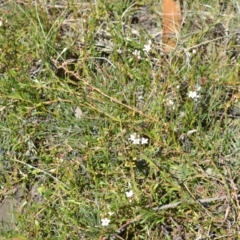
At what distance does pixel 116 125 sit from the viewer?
2748 mm

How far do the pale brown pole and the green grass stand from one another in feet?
0.17

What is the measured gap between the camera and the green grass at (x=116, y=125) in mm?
2539

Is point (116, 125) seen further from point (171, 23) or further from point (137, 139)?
point (171, 23)

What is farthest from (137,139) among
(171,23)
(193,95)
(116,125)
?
(171,23)

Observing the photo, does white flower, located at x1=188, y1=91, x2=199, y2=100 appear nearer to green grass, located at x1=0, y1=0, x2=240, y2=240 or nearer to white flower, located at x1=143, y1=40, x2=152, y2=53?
green grass, located at x1=0, y1=0, x2=240, y2=240

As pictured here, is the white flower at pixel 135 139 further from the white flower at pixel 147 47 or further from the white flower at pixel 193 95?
the white flower at pixel 147 47

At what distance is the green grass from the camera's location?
8.33 ft

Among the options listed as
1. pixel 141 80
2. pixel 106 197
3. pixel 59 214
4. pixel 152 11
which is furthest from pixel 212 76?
pixel 59 214

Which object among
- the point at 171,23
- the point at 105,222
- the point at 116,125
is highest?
the point at 171,23

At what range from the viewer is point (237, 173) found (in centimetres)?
262

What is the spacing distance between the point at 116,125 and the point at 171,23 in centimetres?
67

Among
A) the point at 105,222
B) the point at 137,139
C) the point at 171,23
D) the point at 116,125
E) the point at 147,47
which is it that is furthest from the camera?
the point at 171,23

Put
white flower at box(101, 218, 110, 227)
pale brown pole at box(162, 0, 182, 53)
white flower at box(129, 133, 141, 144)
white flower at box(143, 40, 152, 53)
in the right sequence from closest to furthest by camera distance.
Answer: white flower at box(101, 218, 110, 227)
white flower at box(129, 133, 141, 144)
white flower at box(143, 40, 152, 53)
pale brown pole at box(162, 0, 182, 53)

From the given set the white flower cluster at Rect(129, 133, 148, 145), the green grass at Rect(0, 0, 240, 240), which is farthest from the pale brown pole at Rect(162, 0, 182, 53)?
the white flower cluster at Rect(129, 133, 148, 145)
